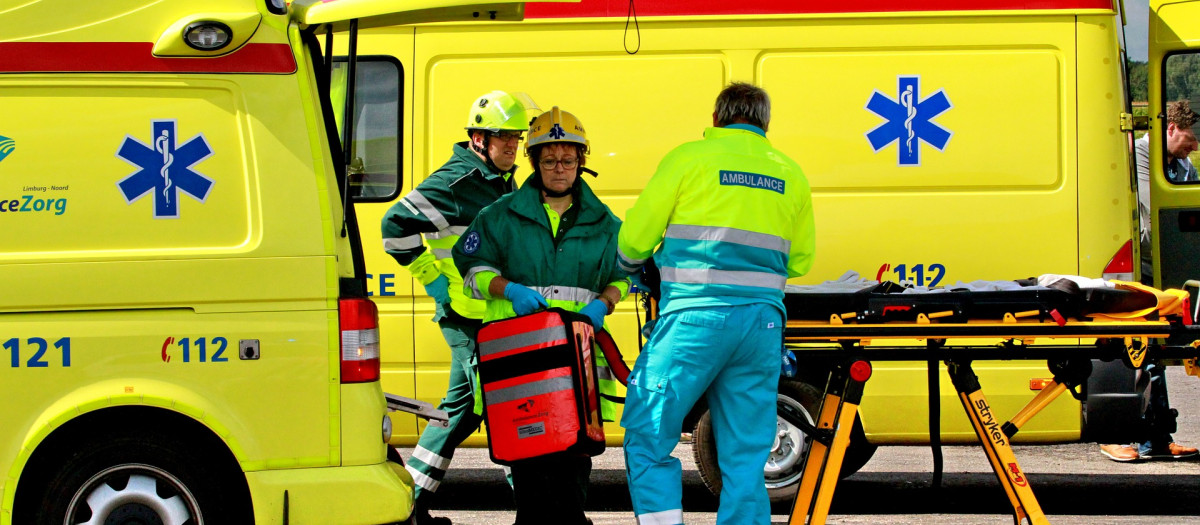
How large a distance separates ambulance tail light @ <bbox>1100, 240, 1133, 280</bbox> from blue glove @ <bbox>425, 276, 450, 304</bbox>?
318cm

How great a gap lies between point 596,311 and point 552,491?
716 mm

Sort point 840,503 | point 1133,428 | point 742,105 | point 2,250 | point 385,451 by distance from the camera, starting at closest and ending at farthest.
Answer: point 2,250
point 385,451
point 742,105
point 1133,428
point 840,503

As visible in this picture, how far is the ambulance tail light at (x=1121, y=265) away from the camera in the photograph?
20.0ft

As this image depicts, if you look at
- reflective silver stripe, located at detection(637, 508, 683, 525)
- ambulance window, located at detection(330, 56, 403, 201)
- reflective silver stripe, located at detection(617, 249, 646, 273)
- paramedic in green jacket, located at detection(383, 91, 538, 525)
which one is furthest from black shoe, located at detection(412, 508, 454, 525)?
ambulance window, located at detection(330, 56, 403, 201)

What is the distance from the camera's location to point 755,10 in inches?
244

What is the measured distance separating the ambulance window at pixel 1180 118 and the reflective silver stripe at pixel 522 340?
418cm

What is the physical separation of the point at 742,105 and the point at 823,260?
1830mm

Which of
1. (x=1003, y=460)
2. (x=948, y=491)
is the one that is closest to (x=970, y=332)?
(x=1003, y=460)

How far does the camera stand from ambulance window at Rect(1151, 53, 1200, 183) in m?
7.05

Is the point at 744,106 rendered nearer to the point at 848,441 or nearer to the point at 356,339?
the point at 848,441

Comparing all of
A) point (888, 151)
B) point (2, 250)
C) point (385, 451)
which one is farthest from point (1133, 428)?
point (2, 250)

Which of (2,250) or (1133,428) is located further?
(1133,428)

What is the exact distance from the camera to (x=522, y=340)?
464 centimetres

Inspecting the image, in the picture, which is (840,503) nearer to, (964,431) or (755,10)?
(964,431)
